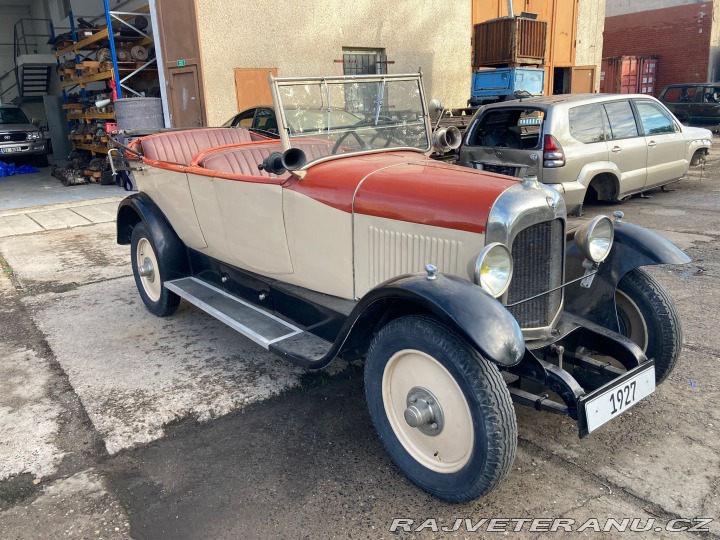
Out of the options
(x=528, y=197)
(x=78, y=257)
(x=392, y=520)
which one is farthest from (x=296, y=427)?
(x=78, y=257)

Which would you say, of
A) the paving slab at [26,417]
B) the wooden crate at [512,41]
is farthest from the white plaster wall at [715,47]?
the paving slab at [26,417]

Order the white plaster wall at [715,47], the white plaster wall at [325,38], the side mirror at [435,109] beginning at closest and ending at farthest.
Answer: the side mirror at [435,109] → the white plaster wall at [325,38] → the white plaster wall at [715,47]

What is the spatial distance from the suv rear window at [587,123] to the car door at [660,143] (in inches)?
36.1

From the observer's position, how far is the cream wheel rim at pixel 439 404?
239cm

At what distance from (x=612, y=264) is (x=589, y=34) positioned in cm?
1648

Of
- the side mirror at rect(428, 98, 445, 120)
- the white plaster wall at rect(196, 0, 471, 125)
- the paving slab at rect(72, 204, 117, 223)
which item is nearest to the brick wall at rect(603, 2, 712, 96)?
the white plaster wall at rect(196, 0, 471, 125)

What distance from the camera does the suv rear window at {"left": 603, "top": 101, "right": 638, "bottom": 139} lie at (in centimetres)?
753

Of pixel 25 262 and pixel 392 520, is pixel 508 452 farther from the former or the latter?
pixel 25 262

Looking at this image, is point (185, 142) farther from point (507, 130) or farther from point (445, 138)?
point (507, 130)

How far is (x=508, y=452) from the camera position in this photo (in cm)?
225

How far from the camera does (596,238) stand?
2.95m

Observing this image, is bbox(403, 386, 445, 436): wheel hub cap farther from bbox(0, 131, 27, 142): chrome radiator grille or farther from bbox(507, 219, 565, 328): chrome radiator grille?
bbox(0, 131, 27, 142): chrome radiator grille

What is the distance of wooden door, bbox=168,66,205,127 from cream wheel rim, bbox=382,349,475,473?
9.63 m

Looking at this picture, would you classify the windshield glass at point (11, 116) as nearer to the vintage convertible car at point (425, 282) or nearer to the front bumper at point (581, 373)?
Result: the vintage convertible car at point (425, 282)
